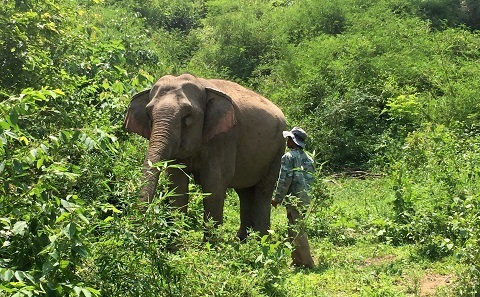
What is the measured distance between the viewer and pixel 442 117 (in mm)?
14719

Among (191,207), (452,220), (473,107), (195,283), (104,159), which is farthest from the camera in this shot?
(473,107)

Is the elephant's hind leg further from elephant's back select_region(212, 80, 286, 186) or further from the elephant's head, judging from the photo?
the elephant's head

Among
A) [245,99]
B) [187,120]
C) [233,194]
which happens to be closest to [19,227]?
[187,120]

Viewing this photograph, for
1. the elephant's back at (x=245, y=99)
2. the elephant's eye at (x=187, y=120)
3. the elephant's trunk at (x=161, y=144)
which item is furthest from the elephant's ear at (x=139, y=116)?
the elephant's back at (x=245, y=99)

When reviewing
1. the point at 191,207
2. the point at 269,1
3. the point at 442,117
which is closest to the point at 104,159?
the point at 191,207

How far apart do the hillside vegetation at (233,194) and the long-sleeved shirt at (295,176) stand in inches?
11.8

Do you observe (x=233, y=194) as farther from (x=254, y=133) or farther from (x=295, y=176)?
(x=295, y=176)

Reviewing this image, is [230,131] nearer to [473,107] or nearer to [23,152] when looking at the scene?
[23,152]

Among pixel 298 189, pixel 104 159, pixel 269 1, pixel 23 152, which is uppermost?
pixel 23 152

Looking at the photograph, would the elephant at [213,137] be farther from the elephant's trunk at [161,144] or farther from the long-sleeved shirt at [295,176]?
the long-sleeved shirt at [295,176]

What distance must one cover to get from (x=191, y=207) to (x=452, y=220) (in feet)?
10.3

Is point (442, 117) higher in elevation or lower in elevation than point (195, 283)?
lower


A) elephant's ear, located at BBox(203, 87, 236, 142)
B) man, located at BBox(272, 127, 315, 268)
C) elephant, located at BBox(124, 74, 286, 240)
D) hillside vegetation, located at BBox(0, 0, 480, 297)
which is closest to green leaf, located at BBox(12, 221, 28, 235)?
hillside vegetation, located at BBox(0, 0, 480, 297)

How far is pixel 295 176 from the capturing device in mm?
7234
